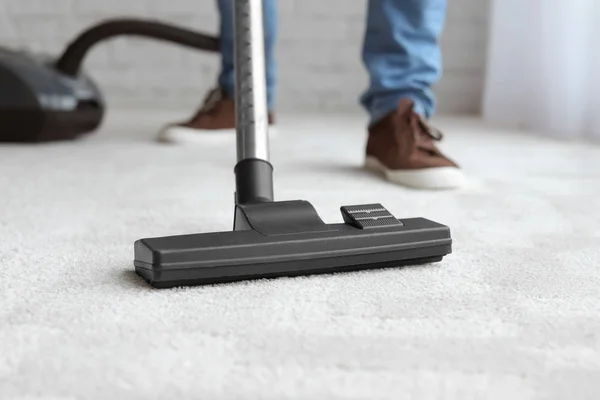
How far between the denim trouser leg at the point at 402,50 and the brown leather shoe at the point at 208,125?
0.56 metres

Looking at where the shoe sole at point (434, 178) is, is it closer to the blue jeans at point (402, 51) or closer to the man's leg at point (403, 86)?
→ the man's leg at point (403, 86)

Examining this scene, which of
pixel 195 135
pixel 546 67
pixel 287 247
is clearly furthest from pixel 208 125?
pixel 287 247

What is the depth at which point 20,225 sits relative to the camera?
99cm

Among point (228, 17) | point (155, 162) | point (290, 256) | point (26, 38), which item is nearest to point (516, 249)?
point (290, 256)

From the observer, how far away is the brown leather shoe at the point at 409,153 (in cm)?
127

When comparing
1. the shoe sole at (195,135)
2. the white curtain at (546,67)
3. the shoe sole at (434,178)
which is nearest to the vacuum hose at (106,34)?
the shoe sole at (195,135)

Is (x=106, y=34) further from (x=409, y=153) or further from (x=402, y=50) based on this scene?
(x=409, y=153)

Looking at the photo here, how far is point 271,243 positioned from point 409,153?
0.64 metres

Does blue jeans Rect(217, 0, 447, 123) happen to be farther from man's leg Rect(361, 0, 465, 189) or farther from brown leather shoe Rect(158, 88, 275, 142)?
brown leather shoe Rect(158, 88, 275, 142)

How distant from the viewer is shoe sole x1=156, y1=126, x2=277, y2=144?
1883 millimetres

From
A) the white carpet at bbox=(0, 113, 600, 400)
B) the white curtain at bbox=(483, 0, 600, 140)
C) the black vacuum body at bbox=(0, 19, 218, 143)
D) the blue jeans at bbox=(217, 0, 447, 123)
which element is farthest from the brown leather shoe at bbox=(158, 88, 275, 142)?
the white curtain at bbox=(483, 0, 600, 140)

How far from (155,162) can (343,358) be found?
43.1 inches

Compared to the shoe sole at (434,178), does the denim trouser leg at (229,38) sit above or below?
above

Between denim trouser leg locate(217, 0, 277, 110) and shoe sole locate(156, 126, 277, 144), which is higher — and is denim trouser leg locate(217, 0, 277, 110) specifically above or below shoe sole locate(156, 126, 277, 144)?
above
